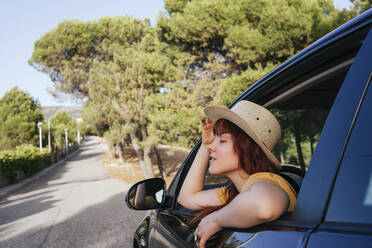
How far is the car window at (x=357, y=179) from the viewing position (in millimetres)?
713

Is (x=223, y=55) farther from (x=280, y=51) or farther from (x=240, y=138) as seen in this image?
(x=240, y=138)

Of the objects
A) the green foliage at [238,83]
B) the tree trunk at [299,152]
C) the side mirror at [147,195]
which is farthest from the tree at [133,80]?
the side mirror at [147,195]

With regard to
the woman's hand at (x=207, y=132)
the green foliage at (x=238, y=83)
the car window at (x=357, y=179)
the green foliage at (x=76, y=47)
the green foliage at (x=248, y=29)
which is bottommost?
the car window at (x=357, y=179)

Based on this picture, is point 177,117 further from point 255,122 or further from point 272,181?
point 272,181

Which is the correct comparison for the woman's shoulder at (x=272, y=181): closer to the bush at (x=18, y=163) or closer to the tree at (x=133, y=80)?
the tree at (x=133, y=80)

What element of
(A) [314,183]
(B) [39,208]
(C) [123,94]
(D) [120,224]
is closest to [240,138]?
(A) [314,183]

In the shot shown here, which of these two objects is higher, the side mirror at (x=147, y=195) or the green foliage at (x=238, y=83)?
the green foliage at (x=238, y=83)

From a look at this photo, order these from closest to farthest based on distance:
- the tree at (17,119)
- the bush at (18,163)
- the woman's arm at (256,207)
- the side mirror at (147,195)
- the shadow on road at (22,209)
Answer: the woman's arm at (256,207) → the side mirror at (147,195) → the shadow on road at (22,209) → the bush at (18,163) → the tree at (17,119)

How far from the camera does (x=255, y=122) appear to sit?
124 cm

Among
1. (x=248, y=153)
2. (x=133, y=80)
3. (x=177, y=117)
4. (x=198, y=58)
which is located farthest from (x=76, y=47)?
(x=248, y=153)

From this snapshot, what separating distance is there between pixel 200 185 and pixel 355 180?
889 millimetres

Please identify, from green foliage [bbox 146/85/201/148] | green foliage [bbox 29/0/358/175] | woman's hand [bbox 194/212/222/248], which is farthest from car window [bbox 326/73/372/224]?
green foliage [bbox 146/85/201/148]

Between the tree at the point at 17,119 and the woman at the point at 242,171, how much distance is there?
136ft

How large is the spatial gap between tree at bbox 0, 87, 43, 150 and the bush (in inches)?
484
